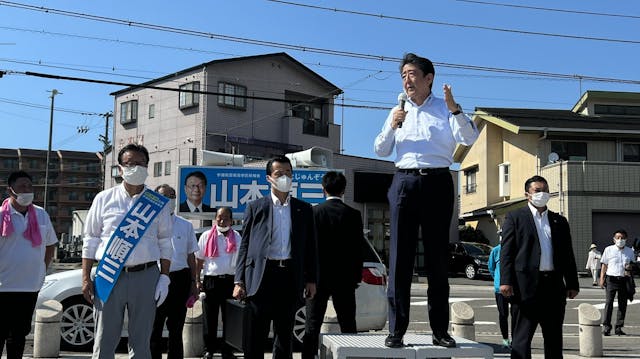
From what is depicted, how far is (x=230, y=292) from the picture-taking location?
26.6ft

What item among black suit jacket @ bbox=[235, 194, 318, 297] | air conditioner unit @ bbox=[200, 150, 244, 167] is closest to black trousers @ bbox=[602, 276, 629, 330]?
air conditioner unit @ bbox=[200, 150, 244, 167]

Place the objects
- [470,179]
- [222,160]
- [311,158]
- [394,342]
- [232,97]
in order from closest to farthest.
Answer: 1. [394,342]
2. [311,158]
3. [222,160]
4. [232,97]
5. [470,179]

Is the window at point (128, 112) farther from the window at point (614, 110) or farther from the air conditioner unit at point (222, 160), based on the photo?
the window at point (614, 110)

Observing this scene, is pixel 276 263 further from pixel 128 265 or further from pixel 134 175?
pixel 134 175

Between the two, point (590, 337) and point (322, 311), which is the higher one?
point (322, 311)

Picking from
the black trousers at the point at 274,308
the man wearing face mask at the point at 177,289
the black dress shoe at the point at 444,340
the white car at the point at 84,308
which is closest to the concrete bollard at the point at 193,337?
the white car at the point at 84,308

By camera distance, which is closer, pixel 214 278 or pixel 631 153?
pixel 214 278

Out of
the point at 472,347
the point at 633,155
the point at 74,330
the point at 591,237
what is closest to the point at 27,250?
the point at 74,330

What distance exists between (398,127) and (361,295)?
449 cm

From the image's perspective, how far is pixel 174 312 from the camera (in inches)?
269

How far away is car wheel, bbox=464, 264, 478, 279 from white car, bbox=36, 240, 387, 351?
778 inches

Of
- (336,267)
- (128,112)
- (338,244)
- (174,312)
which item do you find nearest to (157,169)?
(128,112)

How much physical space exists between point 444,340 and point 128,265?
2459 mm

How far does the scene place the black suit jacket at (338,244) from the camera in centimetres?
681
